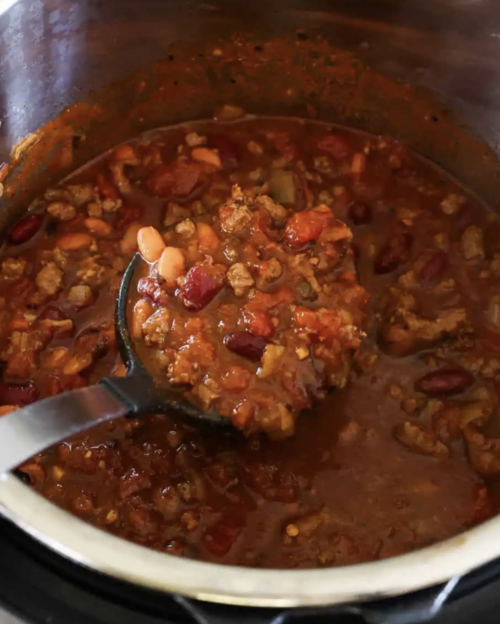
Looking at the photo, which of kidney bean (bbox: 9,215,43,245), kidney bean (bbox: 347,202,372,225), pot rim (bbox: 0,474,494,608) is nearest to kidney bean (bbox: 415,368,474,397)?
kidney bean (bbox: 347,202,372,225)

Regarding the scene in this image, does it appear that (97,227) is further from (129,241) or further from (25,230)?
(25,230)

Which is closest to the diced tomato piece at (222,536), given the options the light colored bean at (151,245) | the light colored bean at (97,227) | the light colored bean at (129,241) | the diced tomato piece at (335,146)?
the light colored bean at (151,245)

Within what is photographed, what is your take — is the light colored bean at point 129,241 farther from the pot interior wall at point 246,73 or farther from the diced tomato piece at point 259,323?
the diced tomato piece at point 259,323

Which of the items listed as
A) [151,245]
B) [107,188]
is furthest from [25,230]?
[151,245]

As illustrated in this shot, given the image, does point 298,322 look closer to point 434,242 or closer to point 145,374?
point 145,374

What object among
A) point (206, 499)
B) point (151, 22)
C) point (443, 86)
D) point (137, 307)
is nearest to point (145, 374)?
point (137, 307)
